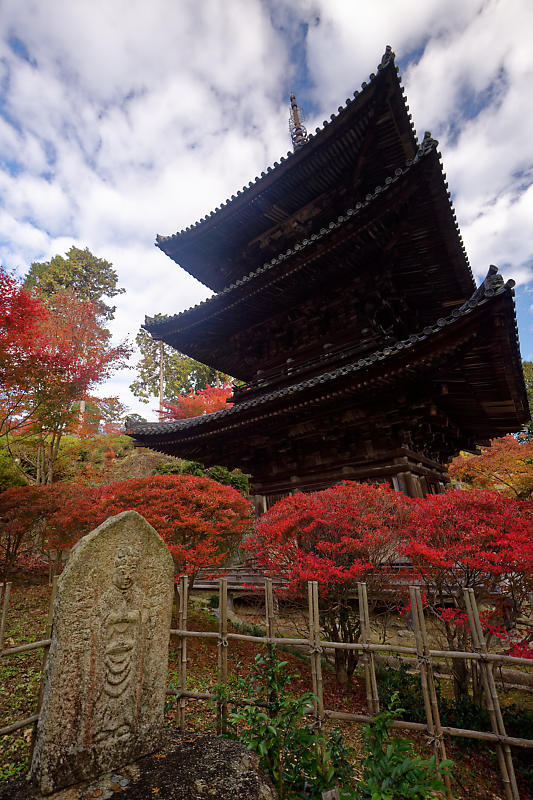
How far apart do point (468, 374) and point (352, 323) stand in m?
3.08

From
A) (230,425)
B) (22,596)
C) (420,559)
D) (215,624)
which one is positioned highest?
(230,425)

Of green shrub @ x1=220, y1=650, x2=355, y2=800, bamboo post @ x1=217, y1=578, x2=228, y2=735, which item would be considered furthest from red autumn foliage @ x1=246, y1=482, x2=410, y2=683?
green shrub @ x1=220, y1=650, x2=355, y2=800

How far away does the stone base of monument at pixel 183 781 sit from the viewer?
214cm

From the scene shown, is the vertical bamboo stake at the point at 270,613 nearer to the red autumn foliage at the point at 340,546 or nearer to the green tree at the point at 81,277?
the red autumn foliage at the point at 340,546

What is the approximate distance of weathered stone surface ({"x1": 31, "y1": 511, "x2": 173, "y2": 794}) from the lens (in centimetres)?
229

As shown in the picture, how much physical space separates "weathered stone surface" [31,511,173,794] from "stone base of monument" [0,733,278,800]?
9cm

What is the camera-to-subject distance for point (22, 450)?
41.8 feet

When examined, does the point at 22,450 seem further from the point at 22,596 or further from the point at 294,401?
A: the point at 294,401

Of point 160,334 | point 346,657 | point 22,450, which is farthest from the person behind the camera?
point 22,450

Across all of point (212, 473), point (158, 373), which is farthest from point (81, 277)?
point (212, 473)

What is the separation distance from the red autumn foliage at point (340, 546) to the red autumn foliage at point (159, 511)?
1.36m

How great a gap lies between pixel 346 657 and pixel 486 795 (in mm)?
1908

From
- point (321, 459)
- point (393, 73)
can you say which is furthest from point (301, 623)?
point (393, 73)

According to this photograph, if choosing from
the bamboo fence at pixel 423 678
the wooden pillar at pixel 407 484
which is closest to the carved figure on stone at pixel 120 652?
the bamboo fence at pixel 423 678
